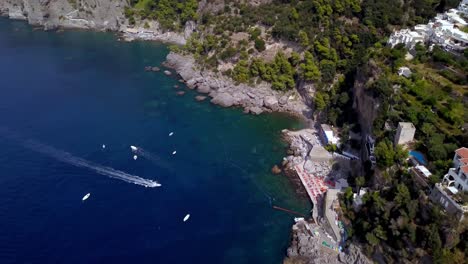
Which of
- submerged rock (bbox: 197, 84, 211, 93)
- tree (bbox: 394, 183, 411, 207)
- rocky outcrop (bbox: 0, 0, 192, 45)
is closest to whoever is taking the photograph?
tree (bbox: 394, 183, 411, 207)

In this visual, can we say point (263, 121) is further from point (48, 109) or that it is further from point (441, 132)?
point (48, 109)

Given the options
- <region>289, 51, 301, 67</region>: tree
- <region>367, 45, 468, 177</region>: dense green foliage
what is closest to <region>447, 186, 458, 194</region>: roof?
<region>367, 45, 468, 177</region>: dense green foliage

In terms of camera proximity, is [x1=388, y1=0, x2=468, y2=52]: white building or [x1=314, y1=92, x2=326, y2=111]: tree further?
[x1=314, y1=92, x2=326, y2=111]: tree

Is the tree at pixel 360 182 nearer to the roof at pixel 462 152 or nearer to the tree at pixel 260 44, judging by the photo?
the roof at pixel 462 152

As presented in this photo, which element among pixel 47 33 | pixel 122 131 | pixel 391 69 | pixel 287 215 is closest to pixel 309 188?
pixel 287 215

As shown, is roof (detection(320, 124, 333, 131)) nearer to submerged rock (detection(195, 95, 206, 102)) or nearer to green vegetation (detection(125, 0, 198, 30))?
submerged rock (detection(195, 95, 206, 102))

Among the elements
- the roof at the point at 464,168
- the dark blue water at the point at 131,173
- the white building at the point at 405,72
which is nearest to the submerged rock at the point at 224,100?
the dark blue water at the point at 131,173
